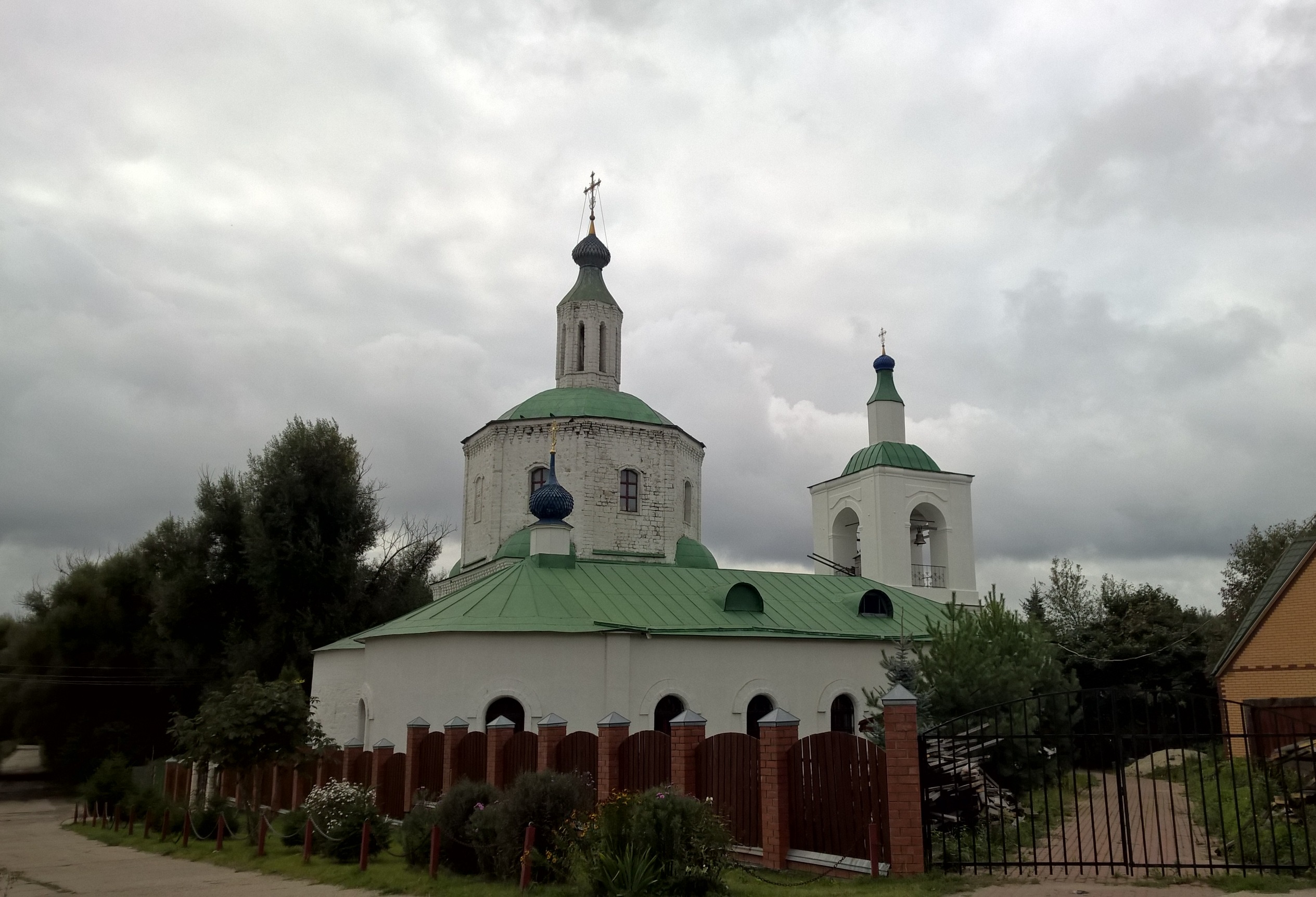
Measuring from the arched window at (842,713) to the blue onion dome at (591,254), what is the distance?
15.7 metres

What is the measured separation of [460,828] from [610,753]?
2361mm

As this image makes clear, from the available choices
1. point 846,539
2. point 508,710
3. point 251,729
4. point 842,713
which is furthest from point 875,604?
point 251,729

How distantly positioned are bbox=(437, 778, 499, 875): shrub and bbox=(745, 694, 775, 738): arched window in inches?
366

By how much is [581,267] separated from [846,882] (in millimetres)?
23794

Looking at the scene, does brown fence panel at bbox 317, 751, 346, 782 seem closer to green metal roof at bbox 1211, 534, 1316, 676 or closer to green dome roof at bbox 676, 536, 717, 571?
green dome roof at bbox 676, 536, 717, 571

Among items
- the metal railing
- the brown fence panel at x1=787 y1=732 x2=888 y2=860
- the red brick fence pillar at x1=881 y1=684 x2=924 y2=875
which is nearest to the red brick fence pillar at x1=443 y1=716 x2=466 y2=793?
the brown fence panel at x1=787 y1=732 x2=888 y2=860

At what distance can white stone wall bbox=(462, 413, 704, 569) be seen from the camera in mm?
26641

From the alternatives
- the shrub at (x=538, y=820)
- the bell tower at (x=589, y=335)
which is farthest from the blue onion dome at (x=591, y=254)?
the shrub at (x=538, y=820)

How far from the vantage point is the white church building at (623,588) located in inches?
744

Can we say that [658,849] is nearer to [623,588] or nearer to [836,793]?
[836,793]

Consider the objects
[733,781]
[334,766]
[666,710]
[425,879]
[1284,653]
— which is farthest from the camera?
[666,710]

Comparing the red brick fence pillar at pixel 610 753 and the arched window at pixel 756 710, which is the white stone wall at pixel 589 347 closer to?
the arched window at pixel 756 710

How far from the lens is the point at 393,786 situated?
1702 centimetres

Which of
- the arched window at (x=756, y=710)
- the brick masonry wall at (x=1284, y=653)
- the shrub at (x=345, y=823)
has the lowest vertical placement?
the shrub at (x=345, y=823)
